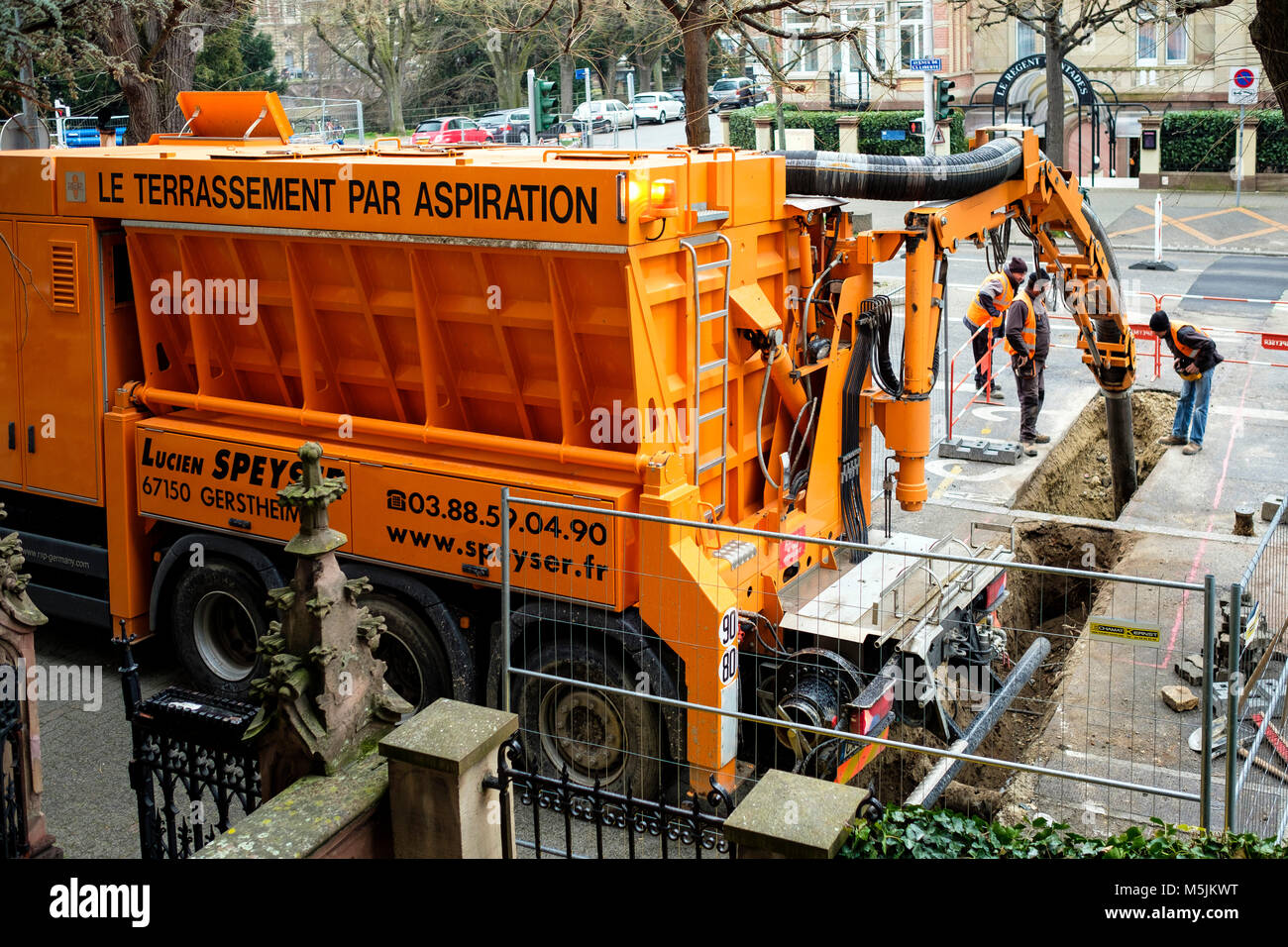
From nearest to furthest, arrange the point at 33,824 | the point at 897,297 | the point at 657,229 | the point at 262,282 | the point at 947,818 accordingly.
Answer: the point at 947,818 < the point at 33,824 < the point at 657,229 < the point at 262,282 < the point at 897,297

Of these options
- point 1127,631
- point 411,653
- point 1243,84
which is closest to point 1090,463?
point 1127,631

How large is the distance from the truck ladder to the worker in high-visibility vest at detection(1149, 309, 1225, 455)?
7.96 m

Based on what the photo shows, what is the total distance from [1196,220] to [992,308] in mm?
18562

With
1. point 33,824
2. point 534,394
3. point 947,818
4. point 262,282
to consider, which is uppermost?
point 262,282

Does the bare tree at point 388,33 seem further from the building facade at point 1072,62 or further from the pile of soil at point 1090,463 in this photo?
the pile of soil at point 1090,463

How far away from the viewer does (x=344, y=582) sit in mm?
5523

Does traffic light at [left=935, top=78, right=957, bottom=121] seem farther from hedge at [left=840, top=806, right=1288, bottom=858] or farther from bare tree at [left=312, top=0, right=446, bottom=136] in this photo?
bare tree at [left=312, top=0, right=446, bottom=136]

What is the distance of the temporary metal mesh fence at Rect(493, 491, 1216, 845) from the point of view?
23.5 feet

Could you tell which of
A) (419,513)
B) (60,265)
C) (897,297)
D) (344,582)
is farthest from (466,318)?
(897,297)

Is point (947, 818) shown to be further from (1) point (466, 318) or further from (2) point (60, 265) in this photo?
(2) point (60, 265)

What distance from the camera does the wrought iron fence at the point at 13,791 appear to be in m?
5.91

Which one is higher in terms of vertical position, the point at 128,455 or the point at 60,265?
the point at 60,265

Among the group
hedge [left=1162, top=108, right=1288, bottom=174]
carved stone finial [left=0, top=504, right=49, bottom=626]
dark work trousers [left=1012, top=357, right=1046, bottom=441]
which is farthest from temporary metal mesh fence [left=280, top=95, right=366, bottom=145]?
carved stone finial [left=0, top=504, right=49, bottom=626]

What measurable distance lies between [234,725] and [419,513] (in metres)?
2.52
